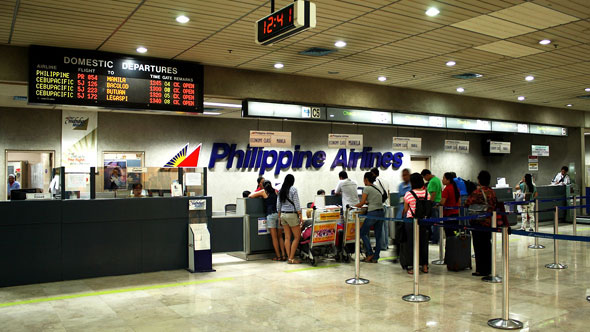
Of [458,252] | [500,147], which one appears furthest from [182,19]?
[500,147]

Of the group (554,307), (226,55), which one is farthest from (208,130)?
(554,307)

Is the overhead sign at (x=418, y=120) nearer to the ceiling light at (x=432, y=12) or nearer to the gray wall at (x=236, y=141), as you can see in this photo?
the gray wall at (x=236, y=141)

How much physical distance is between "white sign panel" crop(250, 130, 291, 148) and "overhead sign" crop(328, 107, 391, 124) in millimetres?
964

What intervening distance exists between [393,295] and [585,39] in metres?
4.67

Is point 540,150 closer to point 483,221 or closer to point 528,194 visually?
point 528,194

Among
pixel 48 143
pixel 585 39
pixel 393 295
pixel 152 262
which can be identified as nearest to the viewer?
pixel 393 295

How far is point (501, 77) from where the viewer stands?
10.1 metres

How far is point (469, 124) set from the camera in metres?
12.2

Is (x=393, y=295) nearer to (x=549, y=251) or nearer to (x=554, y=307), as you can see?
(x=554, y=307)

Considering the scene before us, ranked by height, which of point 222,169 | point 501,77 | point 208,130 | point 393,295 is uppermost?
point 501,77

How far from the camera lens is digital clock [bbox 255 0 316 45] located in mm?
4355

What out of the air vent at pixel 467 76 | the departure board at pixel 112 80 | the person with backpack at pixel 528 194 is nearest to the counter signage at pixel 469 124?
the person with backpack at pixel 528 194

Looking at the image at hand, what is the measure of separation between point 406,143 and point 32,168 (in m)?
9.51

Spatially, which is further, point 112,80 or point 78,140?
point 78,140
